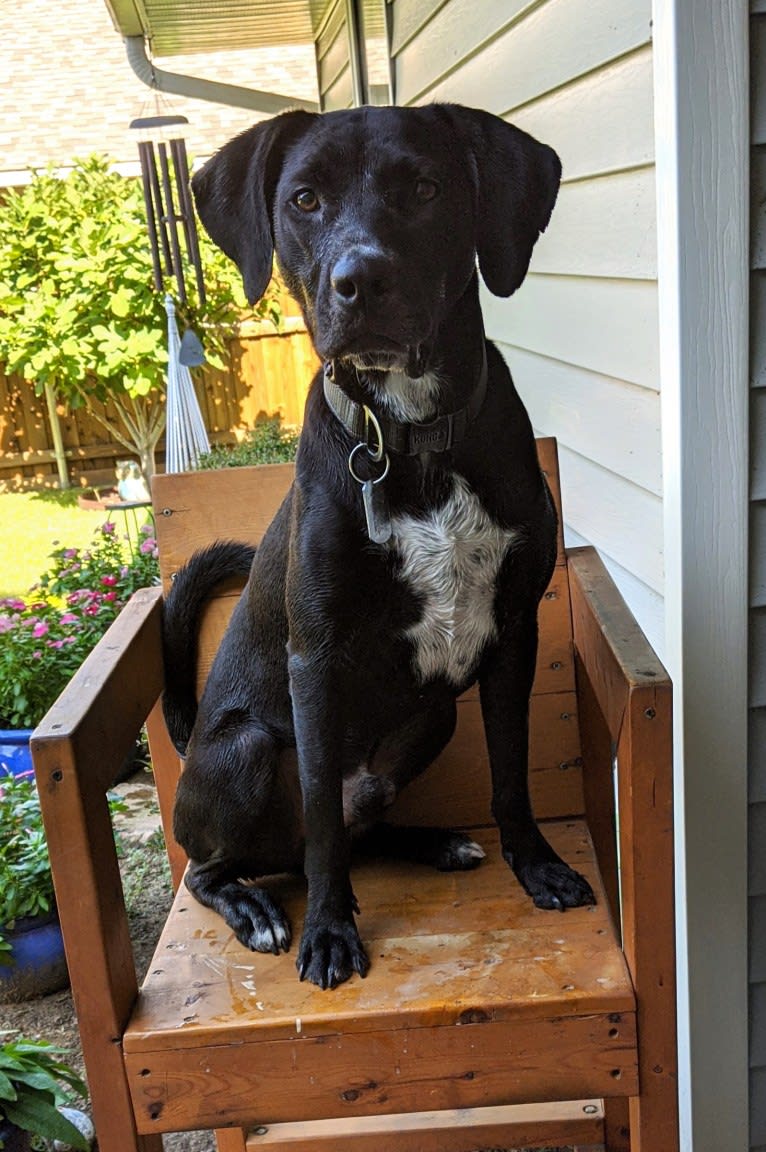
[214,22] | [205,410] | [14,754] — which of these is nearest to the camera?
[14,754]

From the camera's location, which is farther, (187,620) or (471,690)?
(471,690)

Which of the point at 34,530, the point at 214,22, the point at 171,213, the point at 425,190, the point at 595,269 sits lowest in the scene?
the point at 34,530

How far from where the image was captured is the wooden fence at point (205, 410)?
9.69 m

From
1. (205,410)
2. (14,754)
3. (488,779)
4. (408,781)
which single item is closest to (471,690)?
(488,779)

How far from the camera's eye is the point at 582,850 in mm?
1819

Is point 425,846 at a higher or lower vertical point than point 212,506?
lower

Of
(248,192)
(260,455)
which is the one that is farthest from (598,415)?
(260,455)

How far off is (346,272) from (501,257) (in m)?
0.28

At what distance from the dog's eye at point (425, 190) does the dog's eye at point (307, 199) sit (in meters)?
0.13

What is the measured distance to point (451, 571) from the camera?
1.51 meters

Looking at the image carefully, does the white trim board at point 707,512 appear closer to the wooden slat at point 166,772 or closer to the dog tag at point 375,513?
the dog tag at point 375,513

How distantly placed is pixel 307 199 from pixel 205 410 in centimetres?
857

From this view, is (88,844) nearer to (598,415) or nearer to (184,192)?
(598,415)

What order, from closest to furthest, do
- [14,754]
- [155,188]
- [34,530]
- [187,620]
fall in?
[187,620], [14,754], [155,188], [34,530]
